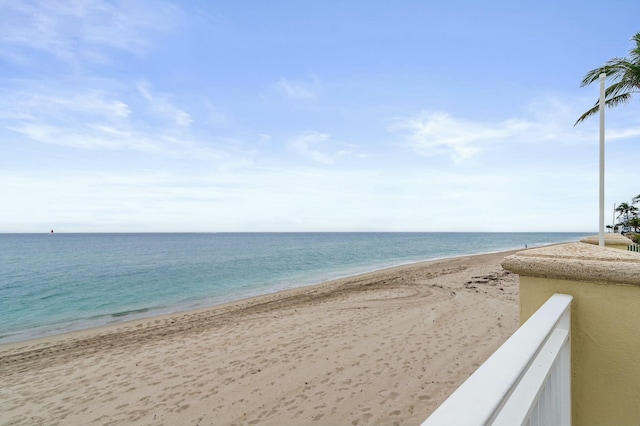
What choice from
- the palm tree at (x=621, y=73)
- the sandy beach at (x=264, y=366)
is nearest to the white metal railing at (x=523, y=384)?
the sandy beach at (x=264, y=366)

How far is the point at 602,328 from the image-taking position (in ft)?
5.88

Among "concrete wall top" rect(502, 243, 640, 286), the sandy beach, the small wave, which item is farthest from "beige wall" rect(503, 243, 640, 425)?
the small wave

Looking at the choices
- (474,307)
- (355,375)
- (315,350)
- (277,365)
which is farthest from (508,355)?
(474,307)

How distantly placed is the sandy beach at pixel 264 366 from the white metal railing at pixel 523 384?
3.44 m

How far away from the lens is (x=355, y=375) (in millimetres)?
5699

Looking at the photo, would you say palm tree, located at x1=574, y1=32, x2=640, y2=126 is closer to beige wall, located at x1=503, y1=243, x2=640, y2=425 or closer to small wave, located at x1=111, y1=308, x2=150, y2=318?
beige wall, located at x1=503, y1=243, x2=640, y2=425

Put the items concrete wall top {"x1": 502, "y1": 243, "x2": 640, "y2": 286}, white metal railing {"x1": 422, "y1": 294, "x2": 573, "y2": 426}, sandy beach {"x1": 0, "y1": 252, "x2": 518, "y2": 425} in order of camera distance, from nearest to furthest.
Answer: white metal railing {"x1": 422, "y1": 294, "x2": 573, "y2": 426}, concrete wall top {"x1": 502, "y1": 243, "x2": 640, "y2": 286}, sandy beach {"x1": 0, "y1": 252, "x2": 518, "y2": 425}

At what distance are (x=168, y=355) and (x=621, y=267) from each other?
27.3 feet

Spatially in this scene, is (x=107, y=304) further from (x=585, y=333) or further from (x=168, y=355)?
(x=585, y=333)

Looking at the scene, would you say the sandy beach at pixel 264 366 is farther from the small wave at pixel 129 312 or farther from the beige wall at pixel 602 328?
the beige wall at pixel 602 328

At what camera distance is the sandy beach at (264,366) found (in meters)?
4.92

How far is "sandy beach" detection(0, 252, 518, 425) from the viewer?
16.1 feet

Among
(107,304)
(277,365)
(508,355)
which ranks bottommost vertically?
(107,304)

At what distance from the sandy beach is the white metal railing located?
3438 mm
